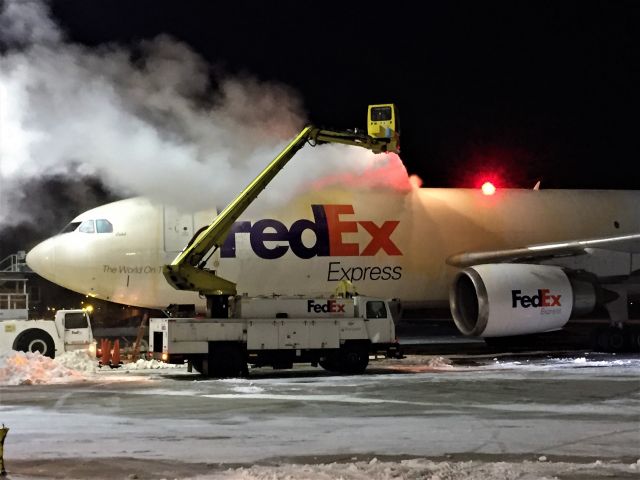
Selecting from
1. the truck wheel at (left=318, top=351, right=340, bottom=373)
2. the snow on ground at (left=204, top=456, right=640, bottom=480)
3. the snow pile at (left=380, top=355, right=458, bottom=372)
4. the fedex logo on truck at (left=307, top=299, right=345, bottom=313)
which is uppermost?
the fedex logo on truck at (left=307, top=299, right=345, bottom=313)

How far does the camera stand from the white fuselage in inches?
832

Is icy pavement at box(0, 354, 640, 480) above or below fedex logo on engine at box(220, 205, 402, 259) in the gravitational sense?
below

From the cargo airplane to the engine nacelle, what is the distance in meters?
0.03

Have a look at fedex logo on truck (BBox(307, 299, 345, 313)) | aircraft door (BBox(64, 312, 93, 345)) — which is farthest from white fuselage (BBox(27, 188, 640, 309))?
fedex logo on truck (BBox(307, 299, 345, 313))

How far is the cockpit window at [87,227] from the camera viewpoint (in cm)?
2138

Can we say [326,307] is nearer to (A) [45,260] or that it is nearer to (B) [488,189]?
(A) [45,260]

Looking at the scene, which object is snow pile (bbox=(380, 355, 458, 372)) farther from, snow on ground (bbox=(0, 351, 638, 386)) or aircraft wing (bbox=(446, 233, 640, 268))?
aircraft wing (bbox=(446, 233, 640, 268))

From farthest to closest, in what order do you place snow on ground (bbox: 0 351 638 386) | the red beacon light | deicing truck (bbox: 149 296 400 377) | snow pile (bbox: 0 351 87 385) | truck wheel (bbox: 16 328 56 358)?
the red beacon light → truck wheel (bbox: 16 328 56 358) → deicing truck (bbox: 149 296 400 377) → snow on ground (bbox: 0 351 638 386) → snow pile (bbox: 0 351 87 385)

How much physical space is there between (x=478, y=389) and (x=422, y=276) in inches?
328

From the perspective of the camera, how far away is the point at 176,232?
21.1 metres

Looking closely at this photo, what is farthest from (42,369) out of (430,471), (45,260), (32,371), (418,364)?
(430,471)

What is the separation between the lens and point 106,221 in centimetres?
2136

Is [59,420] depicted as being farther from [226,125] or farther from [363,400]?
[226,125]

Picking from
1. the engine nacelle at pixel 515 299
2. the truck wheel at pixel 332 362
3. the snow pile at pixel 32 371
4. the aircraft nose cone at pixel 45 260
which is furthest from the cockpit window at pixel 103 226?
the engine nacelle at pixel 515 299
